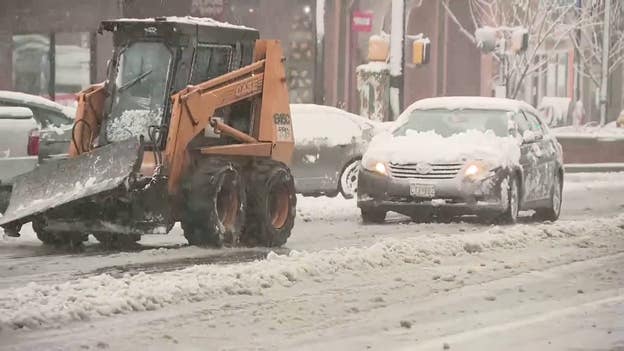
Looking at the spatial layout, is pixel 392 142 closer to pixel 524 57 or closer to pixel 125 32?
pixel 125 32

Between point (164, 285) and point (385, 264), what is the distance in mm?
2820

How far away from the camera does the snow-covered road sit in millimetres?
9617

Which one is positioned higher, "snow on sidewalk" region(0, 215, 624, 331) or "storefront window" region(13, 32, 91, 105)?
"storefront window" region(13, 32, 91, 105)

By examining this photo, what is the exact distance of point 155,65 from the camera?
15047 millimetres

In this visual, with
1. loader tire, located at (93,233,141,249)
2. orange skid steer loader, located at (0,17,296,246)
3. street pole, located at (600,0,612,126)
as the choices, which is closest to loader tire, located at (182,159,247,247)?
orange skid steer loader, located at (0,17,296,246)

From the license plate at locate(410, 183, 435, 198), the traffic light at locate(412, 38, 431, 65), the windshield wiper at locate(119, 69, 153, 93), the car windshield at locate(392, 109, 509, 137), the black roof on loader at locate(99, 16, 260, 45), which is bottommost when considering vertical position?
the license plate at locate(410, 183, 435, 198)

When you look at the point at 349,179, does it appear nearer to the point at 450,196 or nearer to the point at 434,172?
the point at 434,172

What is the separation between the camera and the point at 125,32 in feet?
49.8

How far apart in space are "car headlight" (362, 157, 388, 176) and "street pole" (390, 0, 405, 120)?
28.0 ft

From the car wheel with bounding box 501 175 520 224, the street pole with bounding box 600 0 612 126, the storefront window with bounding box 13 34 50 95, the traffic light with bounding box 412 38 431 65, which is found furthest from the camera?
the street pole with bounding box 600 0 612 126

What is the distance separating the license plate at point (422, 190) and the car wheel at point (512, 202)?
0.96 m

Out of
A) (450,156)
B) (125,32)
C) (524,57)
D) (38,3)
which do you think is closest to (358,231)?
(450,156)

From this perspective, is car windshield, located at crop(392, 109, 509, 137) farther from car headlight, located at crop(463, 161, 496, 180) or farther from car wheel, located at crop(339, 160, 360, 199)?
car wheel, located at crop(339, 160, 360, 199)

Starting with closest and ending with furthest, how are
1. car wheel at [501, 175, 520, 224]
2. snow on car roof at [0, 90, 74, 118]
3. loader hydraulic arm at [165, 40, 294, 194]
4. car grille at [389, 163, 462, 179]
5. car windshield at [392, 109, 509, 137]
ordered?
loader hydraulic arm at [165, 40, 294, 194]
car grille at [389, 163, 462, 179]
car wheel at [501, 175, 520, 224]
car windshield at [392, 109, 509, 137]
snow on car roof at [0, 90, 74, 118]
